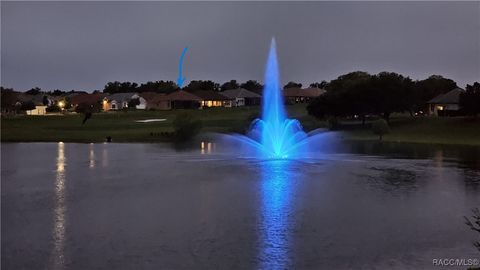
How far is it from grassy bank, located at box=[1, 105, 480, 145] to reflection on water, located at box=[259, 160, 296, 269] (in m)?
41.9

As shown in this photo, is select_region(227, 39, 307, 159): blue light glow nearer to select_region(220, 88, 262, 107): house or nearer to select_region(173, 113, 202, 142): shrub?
select_region(173, 113, 202, 142): shrub

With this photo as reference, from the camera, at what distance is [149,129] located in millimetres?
87625

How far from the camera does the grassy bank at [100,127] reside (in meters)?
74.4

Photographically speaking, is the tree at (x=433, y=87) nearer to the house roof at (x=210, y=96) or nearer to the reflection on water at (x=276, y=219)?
the house roof at (x=210, y=96)

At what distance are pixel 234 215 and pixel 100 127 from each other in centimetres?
7345

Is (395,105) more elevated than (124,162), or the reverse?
(395,105)

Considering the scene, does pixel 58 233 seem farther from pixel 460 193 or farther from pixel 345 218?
pixel 460 193

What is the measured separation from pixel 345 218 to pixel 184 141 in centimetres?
5237

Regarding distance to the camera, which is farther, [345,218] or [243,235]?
[345,218]

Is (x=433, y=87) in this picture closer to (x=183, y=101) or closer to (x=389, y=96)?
(x=389, y=96)

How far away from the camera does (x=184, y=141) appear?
73.4 meters

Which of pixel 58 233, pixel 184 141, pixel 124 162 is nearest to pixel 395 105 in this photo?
Result: pixel 184 141

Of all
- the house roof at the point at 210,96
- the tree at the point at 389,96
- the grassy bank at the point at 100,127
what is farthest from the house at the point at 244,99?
the tree at the point at 389,96

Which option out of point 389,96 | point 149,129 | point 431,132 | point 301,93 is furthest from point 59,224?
point 301,93
